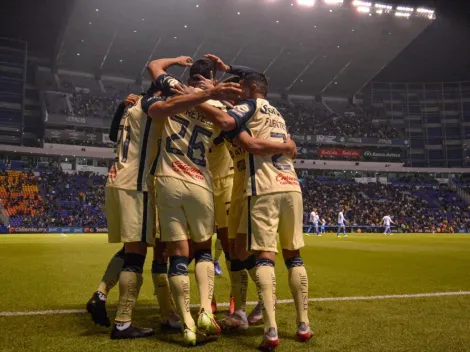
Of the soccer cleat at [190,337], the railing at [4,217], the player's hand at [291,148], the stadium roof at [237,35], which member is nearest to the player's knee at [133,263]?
the soccer cleat at [190,337]

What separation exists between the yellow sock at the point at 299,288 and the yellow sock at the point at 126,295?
1480 millimetres

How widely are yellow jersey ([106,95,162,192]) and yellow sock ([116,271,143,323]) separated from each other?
841 mm

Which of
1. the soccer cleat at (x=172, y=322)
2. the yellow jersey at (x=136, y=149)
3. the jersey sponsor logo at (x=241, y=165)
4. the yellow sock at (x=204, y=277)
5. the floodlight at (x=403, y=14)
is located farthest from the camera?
the floodlight at (x=403, y=14)

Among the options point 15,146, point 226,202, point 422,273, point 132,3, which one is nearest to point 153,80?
point 226,202

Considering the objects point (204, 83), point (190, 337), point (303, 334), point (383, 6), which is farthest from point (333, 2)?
point (190, 337)

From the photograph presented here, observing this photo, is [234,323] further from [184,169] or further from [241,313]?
[184,169]

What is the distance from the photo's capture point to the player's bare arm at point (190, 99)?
3.57 meters

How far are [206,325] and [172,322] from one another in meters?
0.83

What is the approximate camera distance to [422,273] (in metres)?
8.67

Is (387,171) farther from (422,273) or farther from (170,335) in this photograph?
(170,335)

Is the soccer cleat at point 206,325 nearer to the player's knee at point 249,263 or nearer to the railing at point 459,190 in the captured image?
the player's knee at point 249,263

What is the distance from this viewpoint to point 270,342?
333 centimetres

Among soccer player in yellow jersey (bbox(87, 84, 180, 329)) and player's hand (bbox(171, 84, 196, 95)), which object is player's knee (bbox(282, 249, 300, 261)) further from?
player's hand (bbox(171, 84, 196, 95))

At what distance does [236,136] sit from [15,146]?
140 feet
